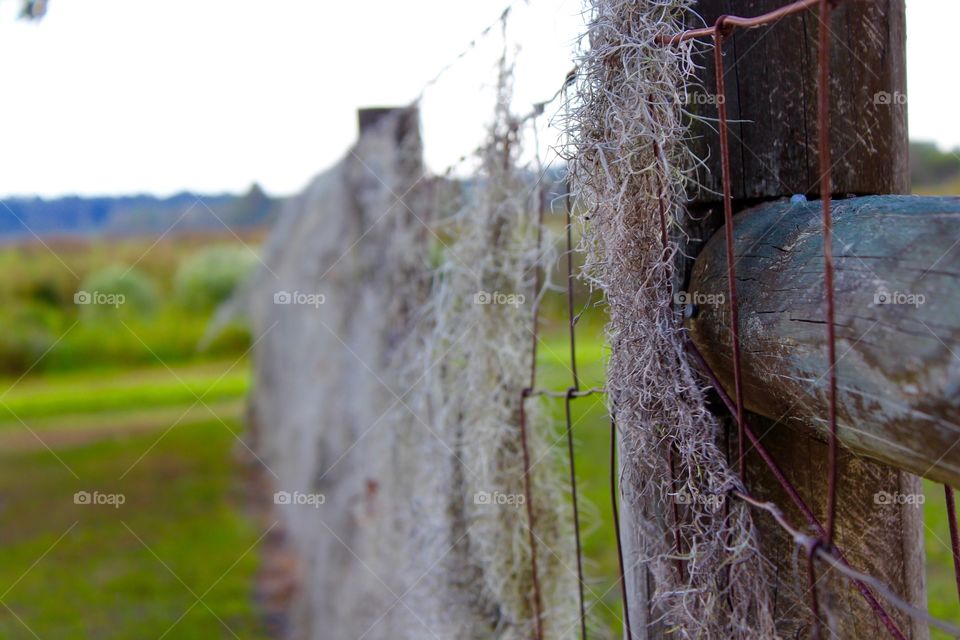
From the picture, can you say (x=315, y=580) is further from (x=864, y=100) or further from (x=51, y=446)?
(x=51, y=446)

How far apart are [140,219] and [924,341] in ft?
36.4

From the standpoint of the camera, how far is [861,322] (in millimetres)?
548

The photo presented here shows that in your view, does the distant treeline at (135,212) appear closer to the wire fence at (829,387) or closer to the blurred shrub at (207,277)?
the blurred shrub at (207,277)

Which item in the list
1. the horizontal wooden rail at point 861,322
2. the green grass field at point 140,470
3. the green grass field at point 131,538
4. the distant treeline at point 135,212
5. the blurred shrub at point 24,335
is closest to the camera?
the horizontal wooden rail at point 861,322

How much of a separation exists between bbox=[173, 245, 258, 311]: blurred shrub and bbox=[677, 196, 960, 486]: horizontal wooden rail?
1111 cm

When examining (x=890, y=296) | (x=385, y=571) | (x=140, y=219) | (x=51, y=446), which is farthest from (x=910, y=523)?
(x=140, y=219)

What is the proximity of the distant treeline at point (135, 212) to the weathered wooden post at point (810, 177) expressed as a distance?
17.9 feet

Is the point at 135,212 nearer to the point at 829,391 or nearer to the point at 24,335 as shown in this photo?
the point at 24,335

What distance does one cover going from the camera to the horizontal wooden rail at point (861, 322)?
1.61ft

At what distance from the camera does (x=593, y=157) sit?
0.81 meters

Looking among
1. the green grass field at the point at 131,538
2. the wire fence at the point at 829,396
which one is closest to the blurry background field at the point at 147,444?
the green grass field at the point at 131,538

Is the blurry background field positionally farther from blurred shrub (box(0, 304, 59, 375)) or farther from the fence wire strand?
the fence wire strand

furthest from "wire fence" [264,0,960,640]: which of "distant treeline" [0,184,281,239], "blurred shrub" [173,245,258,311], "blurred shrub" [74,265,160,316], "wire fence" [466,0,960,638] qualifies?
"blurred shrub" [173,245,258,311]

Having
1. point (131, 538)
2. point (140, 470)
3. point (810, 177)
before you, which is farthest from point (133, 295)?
point (810, 177)
